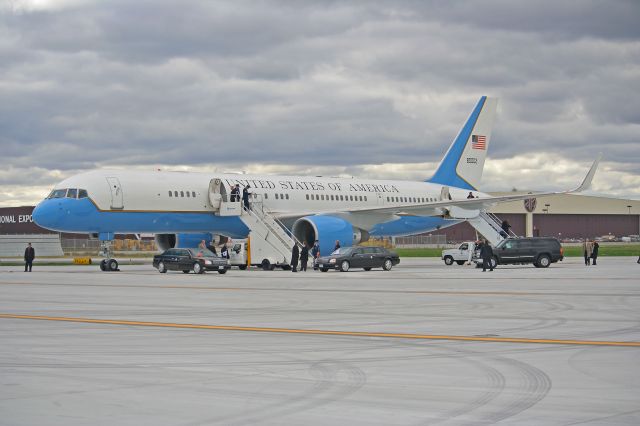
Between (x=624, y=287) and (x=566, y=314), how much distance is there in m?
11.1

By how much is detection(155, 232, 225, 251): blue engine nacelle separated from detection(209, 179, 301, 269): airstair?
440 centimetres

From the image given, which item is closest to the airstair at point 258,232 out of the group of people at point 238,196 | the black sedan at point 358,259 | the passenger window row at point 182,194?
the group of people at point 238,196

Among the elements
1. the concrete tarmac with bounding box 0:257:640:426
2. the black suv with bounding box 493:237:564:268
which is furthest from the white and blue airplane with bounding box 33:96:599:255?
the concrete tarmac with bounding box 0:257:640:426

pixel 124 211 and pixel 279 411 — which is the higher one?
pixel 124 211

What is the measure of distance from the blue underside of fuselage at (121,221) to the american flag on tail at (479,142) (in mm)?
20003

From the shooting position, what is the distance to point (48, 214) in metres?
44.9

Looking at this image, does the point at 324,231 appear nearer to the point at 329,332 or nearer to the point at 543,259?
the point at 543,259

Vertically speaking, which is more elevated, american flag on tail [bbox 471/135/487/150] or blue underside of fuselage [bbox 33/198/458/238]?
american flag on tail [bbox 471/135/487/150]

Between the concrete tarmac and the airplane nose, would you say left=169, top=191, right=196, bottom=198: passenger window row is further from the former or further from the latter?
the concrete tarmac

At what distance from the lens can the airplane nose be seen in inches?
1764

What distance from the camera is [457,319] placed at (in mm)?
20125

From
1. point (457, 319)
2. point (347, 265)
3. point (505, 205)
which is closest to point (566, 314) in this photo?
Answer: point (457, 319)

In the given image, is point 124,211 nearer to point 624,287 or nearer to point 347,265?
point 347,265

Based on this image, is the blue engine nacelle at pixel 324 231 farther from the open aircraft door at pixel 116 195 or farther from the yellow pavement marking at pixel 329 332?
the yellow pavement marking at pixel 329 332
